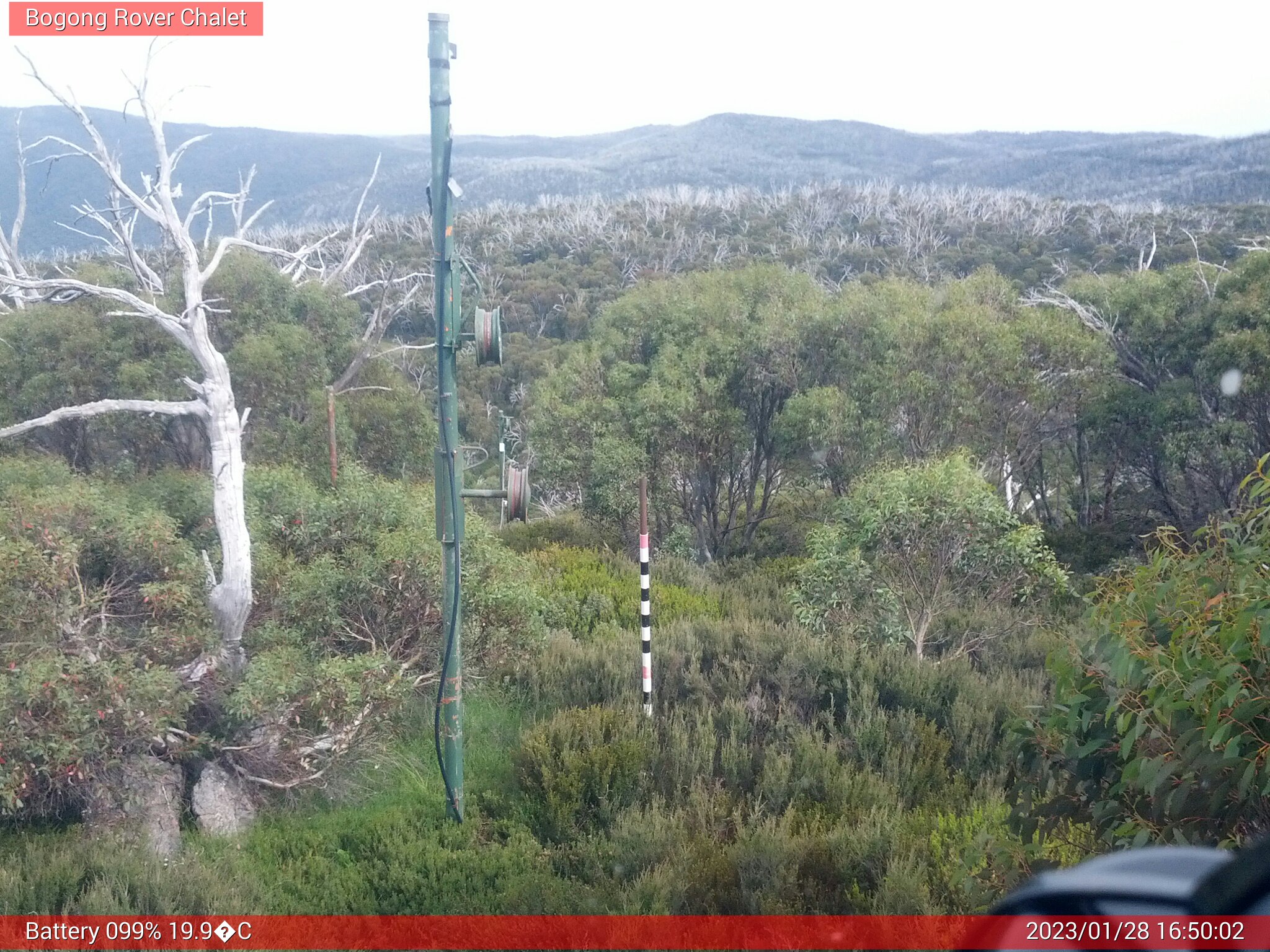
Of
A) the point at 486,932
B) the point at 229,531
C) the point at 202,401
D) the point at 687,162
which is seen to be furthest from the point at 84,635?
the point at 687,162

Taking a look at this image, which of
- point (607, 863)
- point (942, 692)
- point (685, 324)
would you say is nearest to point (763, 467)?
A: point (685, 324)

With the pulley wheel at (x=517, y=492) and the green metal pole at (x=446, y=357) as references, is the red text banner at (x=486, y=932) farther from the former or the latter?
the pulley wheel at (x=517, y=492)

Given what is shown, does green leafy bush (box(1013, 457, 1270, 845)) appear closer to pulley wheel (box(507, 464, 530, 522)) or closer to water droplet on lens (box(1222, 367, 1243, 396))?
pulley wheel (box(507, 464, 530, 522))

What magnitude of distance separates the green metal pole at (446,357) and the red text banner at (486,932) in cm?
130

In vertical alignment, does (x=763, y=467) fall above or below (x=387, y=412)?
below

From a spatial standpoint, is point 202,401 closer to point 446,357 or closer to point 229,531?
point 229,531

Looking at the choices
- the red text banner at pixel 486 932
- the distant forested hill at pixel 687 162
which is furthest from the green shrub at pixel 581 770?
the distant forested hill at pixel 687 162

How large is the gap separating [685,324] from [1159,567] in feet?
43.6

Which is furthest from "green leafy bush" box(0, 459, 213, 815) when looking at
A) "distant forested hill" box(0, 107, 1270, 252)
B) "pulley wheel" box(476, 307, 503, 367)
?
"distant forested hill" box(0, 107, 1270, 252)

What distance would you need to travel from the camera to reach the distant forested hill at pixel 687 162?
56.5 meters

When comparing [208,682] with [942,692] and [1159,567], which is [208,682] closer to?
[942,692]

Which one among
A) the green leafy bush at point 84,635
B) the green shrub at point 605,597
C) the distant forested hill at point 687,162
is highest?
the distant forested hill at point 687,162

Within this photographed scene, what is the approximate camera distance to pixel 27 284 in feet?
25.3

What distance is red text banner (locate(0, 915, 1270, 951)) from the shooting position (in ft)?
15.1
